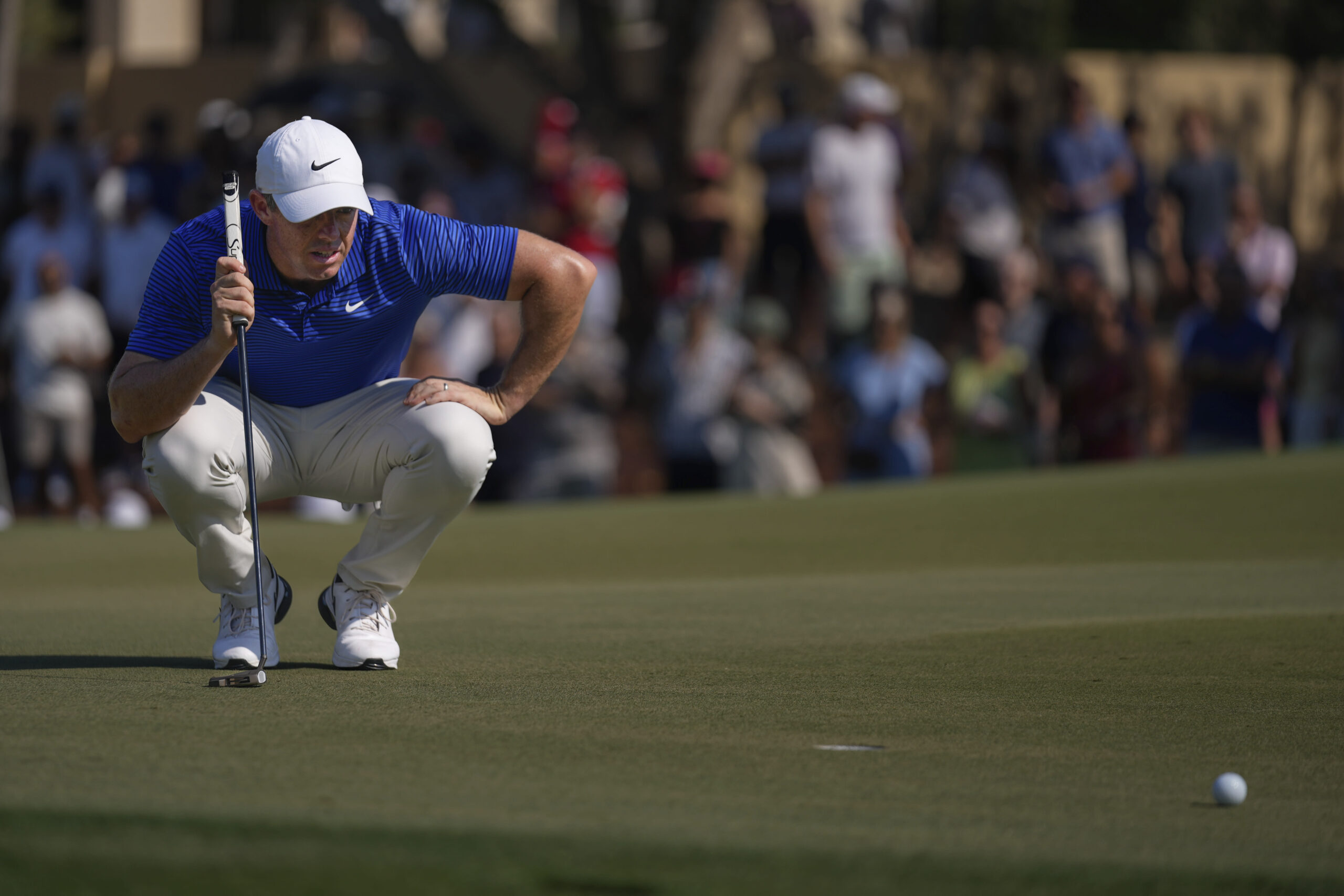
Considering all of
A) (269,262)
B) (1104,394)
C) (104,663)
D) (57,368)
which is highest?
(269,262)

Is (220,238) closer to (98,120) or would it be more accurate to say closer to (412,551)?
(412,551)

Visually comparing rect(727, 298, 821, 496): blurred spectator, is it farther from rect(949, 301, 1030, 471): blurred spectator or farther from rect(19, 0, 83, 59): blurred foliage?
rect(19, 0, 83, 59): blurred foliage

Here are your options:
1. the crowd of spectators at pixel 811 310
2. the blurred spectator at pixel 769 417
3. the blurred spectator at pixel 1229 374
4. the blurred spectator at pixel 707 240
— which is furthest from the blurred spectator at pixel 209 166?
the blurred spectator at pixel 1229 374

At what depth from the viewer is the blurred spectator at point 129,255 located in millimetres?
16016

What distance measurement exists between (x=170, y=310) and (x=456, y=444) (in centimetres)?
92

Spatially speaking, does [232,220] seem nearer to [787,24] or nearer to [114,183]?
[114,183]

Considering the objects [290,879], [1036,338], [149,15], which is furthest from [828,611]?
[149,15]

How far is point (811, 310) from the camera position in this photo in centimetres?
1479

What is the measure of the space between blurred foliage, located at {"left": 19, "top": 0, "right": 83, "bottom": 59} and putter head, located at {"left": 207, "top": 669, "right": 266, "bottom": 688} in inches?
→ 1094

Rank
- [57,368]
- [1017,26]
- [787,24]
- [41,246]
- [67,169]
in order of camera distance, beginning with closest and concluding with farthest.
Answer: [57,368], [41,246], [67,169], [787,24], [1017,26]

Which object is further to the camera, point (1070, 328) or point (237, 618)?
point (1070, 328)

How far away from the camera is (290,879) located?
296 centimetres

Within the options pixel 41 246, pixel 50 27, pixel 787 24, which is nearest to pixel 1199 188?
pixel 787 24

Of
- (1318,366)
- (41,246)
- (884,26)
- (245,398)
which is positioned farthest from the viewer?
(884,26)
